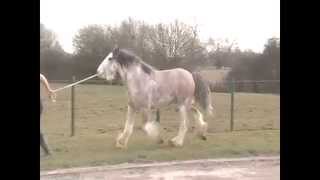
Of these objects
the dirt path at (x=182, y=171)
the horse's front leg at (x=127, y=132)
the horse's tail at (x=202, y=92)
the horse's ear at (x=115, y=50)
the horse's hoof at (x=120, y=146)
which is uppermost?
the horse's ear at (x=115, y=50)

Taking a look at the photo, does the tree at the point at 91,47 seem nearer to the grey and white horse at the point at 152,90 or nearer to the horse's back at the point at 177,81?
the grey and white horse at the point at 152,90

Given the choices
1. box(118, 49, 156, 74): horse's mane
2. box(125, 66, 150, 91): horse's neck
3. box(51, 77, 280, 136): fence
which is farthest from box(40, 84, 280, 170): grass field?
box(118, 49, 156, 74): horse's mane

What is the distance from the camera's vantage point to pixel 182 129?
3666 mm

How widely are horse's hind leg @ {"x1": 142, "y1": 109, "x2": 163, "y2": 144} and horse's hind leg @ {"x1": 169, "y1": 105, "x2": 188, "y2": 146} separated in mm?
117

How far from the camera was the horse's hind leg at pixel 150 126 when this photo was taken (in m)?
3.50

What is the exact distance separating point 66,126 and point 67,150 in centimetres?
57

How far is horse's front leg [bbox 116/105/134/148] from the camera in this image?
11.4 feet

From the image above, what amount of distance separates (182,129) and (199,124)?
22 cm

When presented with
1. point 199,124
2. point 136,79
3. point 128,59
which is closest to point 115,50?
point 128,59

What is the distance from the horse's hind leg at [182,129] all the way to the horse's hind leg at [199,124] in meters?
0.14

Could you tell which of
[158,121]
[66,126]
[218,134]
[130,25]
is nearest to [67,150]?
[66,126]

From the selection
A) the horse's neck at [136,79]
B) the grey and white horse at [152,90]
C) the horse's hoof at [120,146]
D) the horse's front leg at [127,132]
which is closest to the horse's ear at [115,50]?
the grey and white horse at [152,90]
